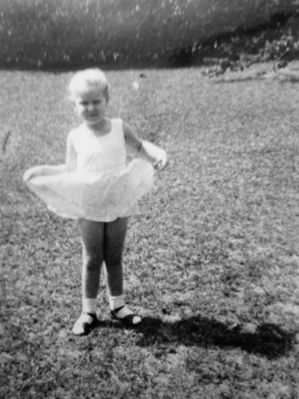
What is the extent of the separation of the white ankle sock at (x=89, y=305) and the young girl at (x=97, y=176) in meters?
0.35

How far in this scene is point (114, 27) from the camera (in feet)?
47.8

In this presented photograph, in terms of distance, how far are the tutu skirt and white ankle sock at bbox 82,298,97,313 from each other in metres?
0.76

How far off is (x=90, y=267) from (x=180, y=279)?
1203 mm

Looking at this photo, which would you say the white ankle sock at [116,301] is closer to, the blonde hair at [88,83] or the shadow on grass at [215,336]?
the shadow on grass at [215,336]

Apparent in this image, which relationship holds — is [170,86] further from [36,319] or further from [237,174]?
[36,319]

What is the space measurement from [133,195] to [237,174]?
3.82m

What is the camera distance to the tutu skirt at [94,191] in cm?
346

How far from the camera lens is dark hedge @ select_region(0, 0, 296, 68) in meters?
13.7

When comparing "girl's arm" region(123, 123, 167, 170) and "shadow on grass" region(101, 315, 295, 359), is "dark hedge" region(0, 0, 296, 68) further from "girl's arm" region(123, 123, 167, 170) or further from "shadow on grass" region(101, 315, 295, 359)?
"shadow on grass" region(101, 315, 295, 359)

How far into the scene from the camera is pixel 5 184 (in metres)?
7.04

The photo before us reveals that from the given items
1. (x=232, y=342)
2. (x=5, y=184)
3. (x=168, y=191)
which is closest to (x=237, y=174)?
(x=168, y=191)

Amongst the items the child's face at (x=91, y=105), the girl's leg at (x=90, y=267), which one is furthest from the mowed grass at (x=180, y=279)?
the child's face at (x=91, y=105)

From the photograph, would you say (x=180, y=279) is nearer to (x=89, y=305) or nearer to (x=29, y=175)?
(x=89, y=305)

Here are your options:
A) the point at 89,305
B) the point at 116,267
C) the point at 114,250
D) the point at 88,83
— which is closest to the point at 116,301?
the point at 89,305
